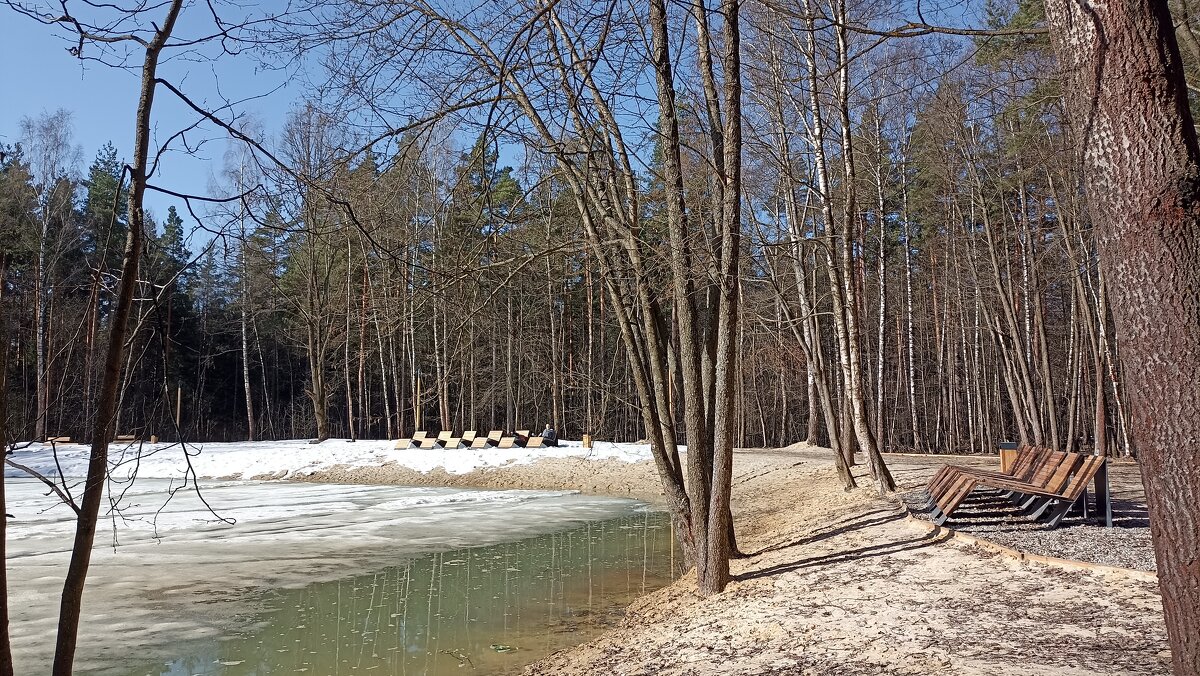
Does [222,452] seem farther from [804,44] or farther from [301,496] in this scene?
[804,44]

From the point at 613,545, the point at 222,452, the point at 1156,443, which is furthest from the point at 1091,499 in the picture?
the point at 222,452

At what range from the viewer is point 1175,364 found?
268 centimetres

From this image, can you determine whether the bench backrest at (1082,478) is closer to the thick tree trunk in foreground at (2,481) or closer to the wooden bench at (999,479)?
the wooden bench at (999,479)

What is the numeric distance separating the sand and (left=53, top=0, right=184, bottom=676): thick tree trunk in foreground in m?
3.21

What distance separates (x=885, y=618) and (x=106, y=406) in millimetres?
4624

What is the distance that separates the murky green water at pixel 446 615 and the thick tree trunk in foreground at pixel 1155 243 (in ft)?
16.1

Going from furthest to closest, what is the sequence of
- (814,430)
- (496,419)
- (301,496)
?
(496,419)
(814,430)
(301,496)

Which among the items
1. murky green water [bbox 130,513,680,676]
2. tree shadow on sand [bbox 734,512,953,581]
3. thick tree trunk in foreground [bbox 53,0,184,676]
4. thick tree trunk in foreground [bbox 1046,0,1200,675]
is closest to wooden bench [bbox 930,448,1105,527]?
tree shadow on sand [bbox 734,512,953,581]

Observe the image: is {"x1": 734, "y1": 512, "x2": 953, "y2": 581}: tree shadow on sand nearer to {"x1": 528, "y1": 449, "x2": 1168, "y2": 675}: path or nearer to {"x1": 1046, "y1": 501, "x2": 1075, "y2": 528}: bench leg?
{"x1": 528, "y1": 449, "x2": 1168, "y2": 675}: path

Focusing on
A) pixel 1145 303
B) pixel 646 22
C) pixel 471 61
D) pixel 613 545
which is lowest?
pixel 613 545

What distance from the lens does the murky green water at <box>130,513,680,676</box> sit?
21.7ft

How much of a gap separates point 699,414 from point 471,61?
3882 mm

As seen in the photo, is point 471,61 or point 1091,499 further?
point 1091,499

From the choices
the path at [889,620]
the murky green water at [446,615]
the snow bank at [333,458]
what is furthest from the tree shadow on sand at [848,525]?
the snow bank at [333,458]
